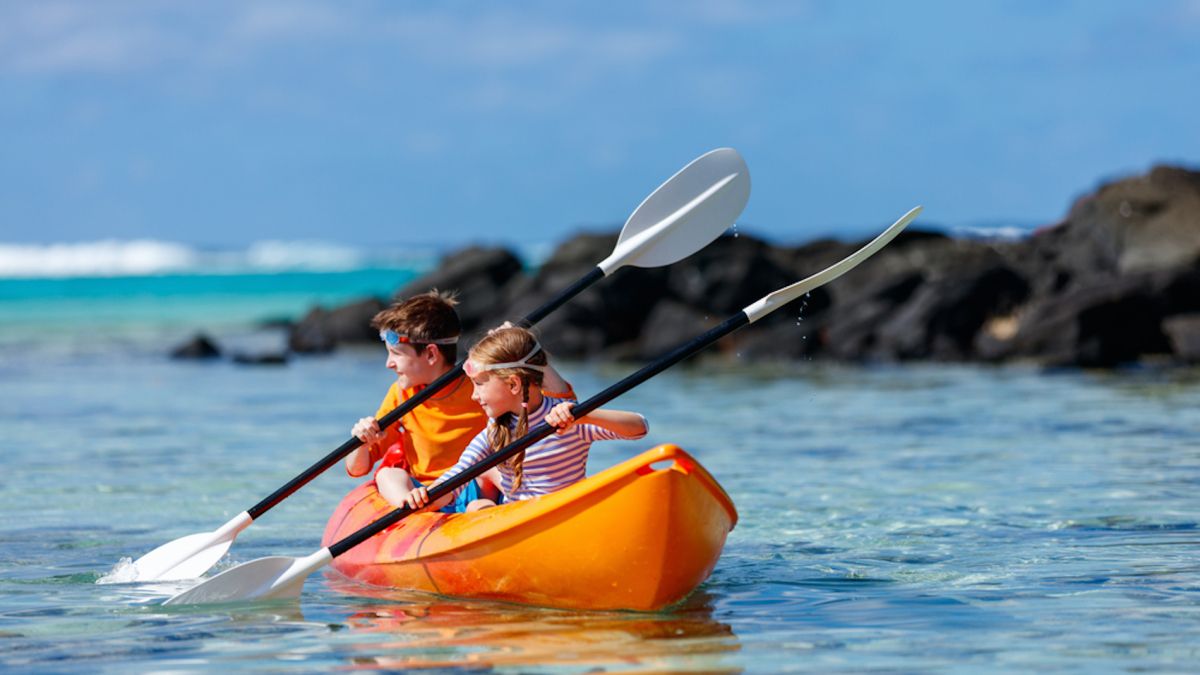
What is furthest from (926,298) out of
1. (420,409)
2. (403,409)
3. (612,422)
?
(612,422)

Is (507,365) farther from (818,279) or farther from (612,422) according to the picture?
(818,279)

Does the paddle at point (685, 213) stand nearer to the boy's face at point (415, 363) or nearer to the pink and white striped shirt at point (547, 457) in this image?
the boy's face at point (415, 363)

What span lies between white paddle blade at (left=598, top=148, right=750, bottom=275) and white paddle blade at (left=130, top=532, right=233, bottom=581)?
2.09 m

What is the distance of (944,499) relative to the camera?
9.11 m

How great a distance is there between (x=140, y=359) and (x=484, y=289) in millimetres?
5089

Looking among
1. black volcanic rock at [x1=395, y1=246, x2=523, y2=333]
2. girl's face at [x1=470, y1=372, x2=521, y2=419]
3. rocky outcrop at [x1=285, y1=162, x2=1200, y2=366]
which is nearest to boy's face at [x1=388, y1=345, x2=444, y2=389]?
girl's face at [x1=470, y1=372, x2=521, y2=419]

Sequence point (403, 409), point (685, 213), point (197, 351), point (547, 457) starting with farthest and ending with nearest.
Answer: point (197, 351)
point (685, 213)
point (403, 409)
point (547, 457)

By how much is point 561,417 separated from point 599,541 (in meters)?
0.44

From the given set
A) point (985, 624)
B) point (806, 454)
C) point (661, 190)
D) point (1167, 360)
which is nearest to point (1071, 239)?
point (1167, 360)

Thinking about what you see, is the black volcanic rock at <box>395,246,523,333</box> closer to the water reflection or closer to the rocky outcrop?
the rocky outcrop

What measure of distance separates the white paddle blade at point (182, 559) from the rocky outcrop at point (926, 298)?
12108 millimetres

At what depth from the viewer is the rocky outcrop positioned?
1800cm

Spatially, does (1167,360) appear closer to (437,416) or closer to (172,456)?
(172,456)

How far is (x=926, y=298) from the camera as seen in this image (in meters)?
19.9
